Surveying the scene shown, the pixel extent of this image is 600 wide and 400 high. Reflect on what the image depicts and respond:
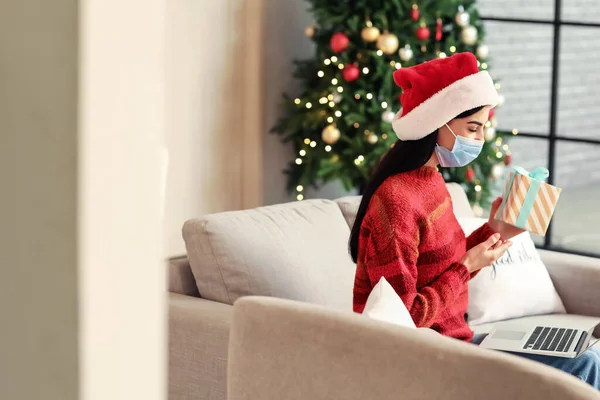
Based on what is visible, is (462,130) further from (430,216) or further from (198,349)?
(198,349)

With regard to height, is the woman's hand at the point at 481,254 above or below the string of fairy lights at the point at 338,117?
below

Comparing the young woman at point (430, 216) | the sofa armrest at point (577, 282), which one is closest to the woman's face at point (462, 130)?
the young woman at point (430, 216)

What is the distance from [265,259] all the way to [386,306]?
24.0 inches

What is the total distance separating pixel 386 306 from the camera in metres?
2.09

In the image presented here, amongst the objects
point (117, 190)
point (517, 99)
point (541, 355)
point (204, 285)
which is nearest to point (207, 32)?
point (517, 99)

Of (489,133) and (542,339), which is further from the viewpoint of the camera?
(489,133)

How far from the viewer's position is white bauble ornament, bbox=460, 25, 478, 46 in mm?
4074

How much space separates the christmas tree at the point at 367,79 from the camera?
156 inches

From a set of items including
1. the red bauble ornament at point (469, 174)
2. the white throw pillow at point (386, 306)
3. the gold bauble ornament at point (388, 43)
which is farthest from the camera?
the red bauble ornament at point (469, 174)

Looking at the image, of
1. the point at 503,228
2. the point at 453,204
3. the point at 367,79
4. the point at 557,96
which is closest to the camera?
the point at 503,228

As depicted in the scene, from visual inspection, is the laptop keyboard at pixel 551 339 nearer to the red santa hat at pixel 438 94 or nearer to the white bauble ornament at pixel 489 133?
the red santa hat at pixel 438 94

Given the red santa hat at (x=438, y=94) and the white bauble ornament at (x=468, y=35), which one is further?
the white bauble ornament at (x=468, y=35)

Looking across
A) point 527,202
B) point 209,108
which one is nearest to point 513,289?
point 527,202

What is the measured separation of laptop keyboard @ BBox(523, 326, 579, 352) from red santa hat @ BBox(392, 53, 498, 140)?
616 mm
